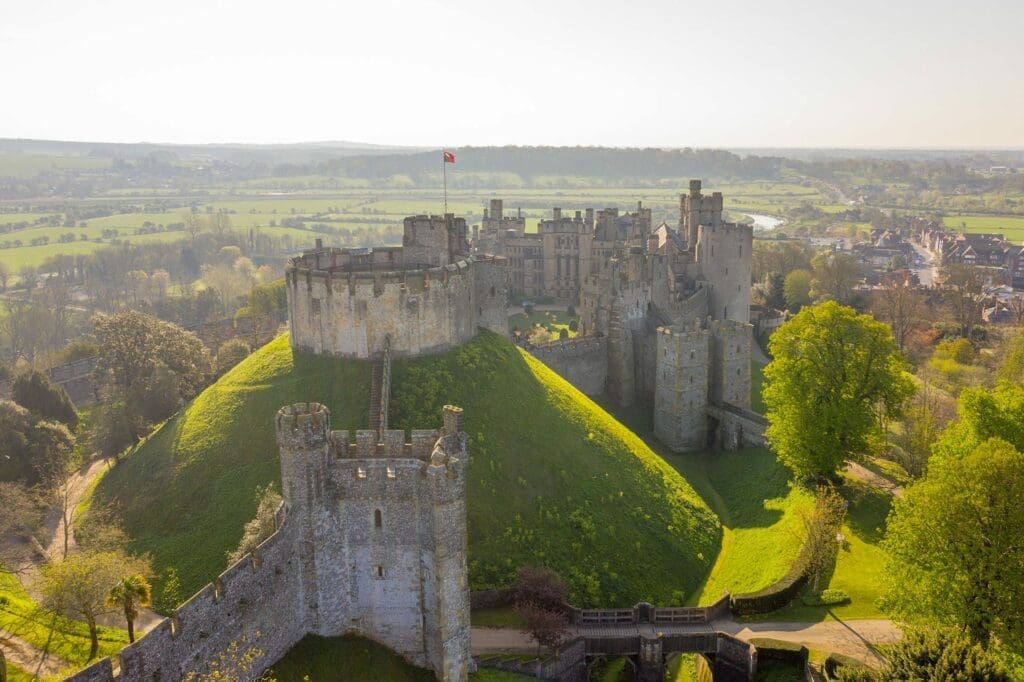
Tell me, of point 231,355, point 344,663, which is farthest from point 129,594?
point 231,355

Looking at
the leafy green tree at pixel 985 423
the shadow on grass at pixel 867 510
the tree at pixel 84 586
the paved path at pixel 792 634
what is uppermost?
the leafy green tree at pixel 985 423

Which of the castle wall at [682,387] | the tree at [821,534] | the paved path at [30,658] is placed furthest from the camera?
the castle wall at [682,387]

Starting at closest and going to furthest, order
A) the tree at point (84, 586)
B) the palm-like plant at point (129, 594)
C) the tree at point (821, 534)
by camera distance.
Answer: the palm-like plant at point (129, 594), the tree at point (84, 586), the tree at point (821, 534)

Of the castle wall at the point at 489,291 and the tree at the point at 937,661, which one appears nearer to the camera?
the tree at the point at 937,661

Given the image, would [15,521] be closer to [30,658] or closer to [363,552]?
[30,658]

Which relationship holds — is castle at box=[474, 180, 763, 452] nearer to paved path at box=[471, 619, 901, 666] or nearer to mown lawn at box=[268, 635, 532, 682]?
paved path at box=[471, 619, 901, 666]

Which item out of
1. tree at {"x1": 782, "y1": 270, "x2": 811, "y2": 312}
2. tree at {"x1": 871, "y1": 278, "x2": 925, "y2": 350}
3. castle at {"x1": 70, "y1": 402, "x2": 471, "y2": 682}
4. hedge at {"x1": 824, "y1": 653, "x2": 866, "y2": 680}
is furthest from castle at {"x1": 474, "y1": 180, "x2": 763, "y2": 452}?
castle at {"x1": 70, "y1": 402, "x2": 471, "y2": 682}

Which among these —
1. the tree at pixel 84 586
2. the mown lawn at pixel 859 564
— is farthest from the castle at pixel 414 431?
the mown lawn at pixel 859 564

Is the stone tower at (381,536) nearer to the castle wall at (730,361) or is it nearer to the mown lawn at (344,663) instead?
the mown lawn at (344,663)
